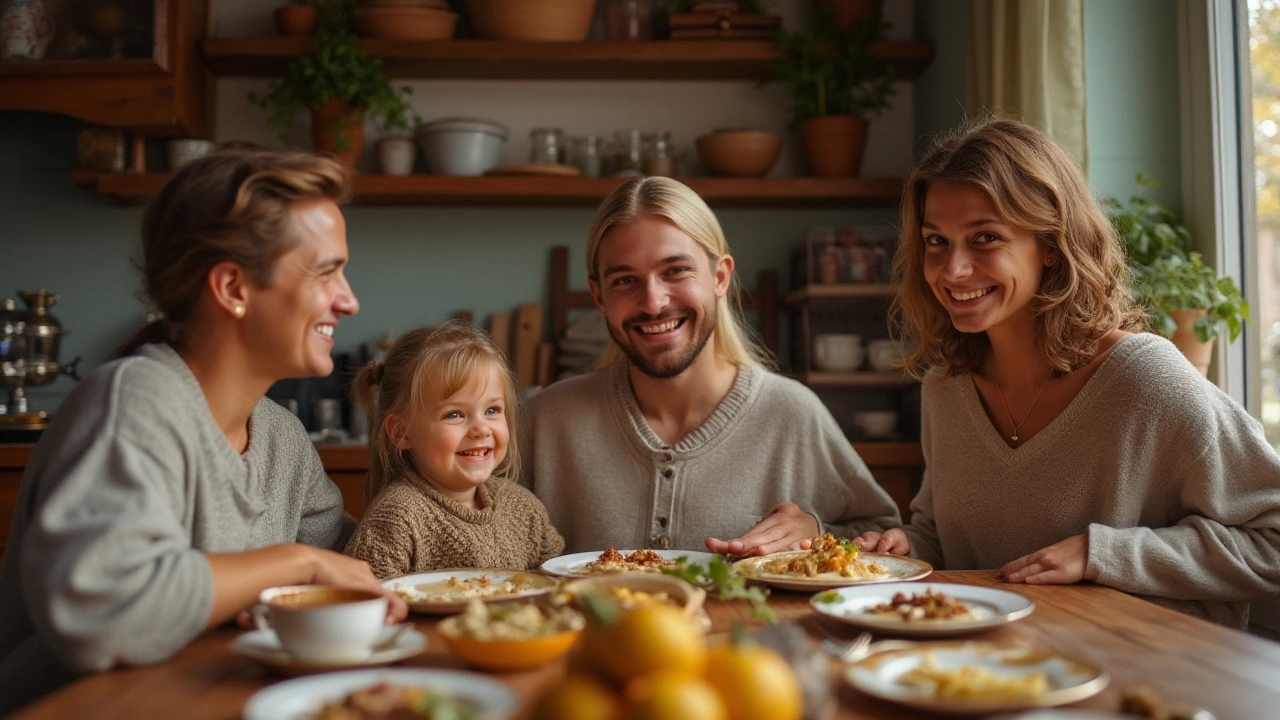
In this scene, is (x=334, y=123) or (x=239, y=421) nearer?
(x=239, y=421)

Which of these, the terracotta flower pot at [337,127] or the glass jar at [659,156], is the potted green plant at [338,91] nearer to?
the terracotta flower pot at [337,127]

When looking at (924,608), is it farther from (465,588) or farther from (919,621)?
(465,588)

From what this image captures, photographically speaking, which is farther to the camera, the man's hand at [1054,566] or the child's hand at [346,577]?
the man's hand at [1054,566]

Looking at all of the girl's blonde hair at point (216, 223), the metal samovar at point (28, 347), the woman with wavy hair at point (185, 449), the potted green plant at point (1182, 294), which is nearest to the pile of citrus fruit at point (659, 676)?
the woman with wavy hair at point (185, 449)

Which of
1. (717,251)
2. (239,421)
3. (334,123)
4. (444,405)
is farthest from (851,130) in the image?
(239,421)

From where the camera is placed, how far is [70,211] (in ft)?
12.7

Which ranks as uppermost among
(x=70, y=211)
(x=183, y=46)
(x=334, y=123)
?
(x=183, y=46)

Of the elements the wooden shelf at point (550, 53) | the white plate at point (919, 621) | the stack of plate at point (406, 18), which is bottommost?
the white plate at point (919, 621)

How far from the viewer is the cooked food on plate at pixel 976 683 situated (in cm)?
91

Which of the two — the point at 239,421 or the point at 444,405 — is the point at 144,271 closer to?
the point at 239,421

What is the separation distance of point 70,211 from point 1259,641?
4009 mm

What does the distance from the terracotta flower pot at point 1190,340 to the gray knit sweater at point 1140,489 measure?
0.69m

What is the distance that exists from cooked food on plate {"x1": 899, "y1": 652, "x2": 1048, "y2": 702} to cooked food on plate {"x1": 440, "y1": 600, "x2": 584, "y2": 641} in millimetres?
351

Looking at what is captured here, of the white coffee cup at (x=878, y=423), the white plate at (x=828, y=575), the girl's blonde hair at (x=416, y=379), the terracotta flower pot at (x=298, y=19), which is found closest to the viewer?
the white plate at (x=828, y=575)
